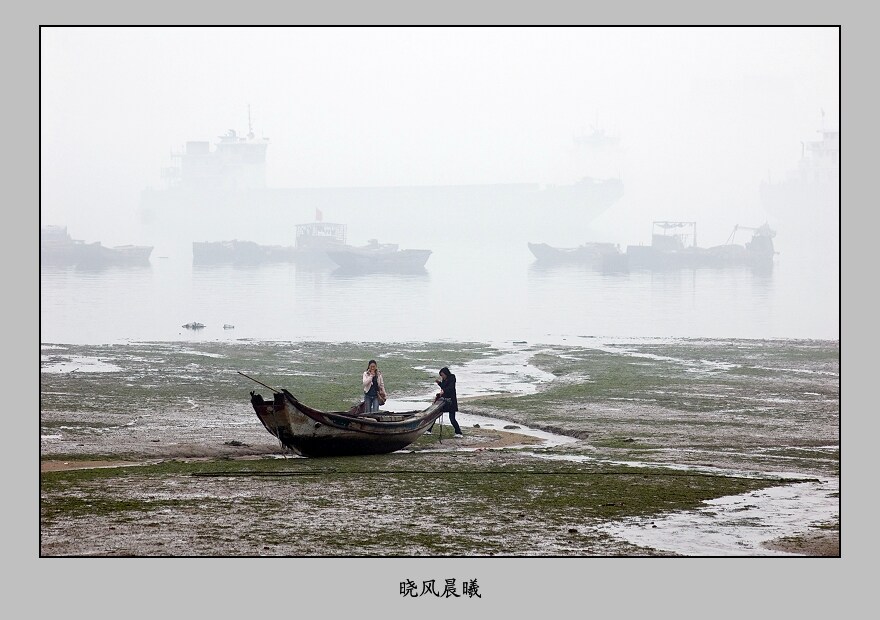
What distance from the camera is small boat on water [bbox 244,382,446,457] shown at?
18.3 m

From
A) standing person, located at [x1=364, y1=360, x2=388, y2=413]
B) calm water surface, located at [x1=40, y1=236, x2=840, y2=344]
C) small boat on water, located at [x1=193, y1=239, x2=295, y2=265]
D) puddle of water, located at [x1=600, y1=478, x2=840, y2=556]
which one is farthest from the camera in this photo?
small boat on water, located at [x1=193, y1=239, x2=295, y2=265]

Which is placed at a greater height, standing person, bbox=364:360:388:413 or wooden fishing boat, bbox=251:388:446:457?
standing person, bbox=364:360:388:413

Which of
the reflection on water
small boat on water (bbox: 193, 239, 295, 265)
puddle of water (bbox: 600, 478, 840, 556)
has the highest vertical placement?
small boat on water (bbox: 193, 239, 295, 265)

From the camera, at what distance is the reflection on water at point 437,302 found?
5138cm

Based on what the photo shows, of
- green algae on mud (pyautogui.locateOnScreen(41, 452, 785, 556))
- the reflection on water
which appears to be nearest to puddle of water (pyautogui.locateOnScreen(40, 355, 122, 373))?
the reflection on water

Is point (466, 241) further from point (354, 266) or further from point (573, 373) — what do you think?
point (573, 373)

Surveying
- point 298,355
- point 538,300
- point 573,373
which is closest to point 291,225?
point 538,300

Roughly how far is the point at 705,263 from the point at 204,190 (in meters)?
35.1

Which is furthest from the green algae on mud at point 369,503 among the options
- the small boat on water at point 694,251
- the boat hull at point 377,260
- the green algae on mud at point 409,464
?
the boat hull at point 377,260

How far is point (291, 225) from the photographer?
297 feet

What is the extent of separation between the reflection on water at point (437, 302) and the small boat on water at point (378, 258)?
37.2 inches

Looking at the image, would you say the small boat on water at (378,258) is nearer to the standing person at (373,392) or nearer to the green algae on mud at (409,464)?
the green algae on mud at (409,464)

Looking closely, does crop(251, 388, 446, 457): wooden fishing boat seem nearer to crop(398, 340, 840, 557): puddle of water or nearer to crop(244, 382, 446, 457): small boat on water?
crop(244, 382, 446, 457): small boat on water
